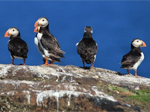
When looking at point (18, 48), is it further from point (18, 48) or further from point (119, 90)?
point (119, 90)

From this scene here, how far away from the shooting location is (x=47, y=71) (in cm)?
1368

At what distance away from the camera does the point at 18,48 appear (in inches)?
647

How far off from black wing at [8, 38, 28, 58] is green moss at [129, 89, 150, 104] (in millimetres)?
6162

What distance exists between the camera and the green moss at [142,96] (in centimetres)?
1176

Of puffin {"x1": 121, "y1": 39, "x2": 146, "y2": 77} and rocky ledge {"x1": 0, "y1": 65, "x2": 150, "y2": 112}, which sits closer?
rocky ledge {"x1": 0, "y1": 65, "x2": 150, "y2": 112}

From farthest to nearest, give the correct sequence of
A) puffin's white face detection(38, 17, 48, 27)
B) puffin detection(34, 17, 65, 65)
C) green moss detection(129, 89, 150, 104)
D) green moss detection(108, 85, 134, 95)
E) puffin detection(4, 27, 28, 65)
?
puffin's white face detection(38, 17, 48, 27), puffin detection(4, 27, 28, 65), puffin detection(34, 17, 65, 65), green moss detection(108, 85, 134, 95), green moss detection(129, 89, 150, 104)

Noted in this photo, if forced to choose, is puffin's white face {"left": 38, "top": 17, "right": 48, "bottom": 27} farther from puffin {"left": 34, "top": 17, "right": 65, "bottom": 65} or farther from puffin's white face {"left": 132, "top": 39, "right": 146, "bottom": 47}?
puffin's white face {"left": 132, "top": 39, "right": 146, "bottom": 47}

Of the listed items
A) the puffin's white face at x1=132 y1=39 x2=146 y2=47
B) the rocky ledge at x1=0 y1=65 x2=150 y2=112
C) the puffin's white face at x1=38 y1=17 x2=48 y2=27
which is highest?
the puffin's white face at x1=38 y1=17 x2=48 y2=27

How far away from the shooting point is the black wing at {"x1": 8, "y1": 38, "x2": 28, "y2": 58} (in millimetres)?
16406

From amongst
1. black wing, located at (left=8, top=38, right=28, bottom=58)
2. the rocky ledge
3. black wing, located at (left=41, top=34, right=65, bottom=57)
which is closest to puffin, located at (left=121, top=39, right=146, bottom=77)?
black wing, located at (left=41, top=34, right=65, bottom=57)

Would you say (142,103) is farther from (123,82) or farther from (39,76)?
(39,76)

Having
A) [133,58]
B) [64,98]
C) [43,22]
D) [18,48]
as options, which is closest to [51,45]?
[18,48]

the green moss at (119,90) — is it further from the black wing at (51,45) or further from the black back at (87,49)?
the black wing at (51,45)

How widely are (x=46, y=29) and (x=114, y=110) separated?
8358 mm
